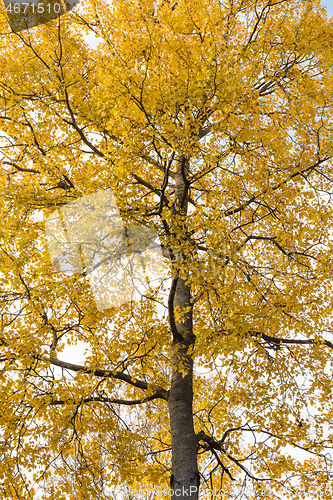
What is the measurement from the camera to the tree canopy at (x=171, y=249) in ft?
14.4

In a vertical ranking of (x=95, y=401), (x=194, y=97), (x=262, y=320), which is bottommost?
(x=95, y=401)

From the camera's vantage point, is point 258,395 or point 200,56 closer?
point 200,56

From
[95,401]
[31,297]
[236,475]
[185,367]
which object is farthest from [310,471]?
[31,297]

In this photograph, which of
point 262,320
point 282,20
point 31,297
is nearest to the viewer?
point 262,320

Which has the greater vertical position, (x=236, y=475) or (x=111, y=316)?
(x=111, y=316)

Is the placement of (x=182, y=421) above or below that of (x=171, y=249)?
below

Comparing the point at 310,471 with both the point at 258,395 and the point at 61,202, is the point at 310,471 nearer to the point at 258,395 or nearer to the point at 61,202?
the point at 258,395

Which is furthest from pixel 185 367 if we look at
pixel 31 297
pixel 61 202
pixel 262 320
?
pixel 61 202

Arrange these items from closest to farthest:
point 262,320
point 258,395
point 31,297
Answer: point 262,320 → point 31,297 → point 258,395

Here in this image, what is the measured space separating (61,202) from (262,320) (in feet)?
12.3

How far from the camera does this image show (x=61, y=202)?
5.86 metres

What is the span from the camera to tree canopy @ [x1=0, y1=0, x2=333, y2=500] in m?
4.40

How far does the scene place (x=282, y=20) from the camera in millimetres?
7102

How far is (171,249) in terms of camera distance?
543 cm
